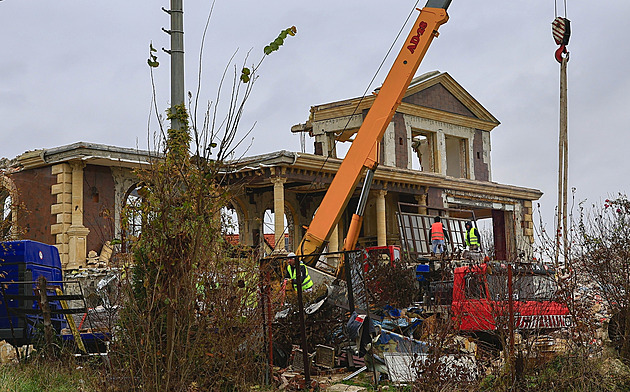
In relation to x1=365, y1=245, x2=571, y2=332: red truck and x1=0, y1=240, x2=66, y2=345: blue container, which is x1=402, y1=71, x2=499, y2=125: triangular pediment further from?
x1=365, y1=245, x2=571, y2=332: red truck

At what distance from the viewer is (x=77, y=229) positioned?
68.1ft

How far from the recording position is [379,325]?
36.1 feet

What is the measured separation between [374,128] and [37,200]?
A: 1058 cm

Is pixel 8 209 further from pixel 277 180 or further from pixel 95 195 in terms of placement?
pixel 277 180

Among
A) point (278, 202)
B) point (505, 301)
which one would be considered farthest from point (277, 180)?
point (505, 301)

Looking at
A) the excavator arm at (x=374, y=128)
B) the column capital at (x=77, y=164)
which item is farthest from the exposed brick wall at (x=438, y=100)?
the column capital at (x=77, y=164)

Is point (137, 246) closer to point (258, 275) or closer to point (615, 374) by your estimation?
point (258, 275)

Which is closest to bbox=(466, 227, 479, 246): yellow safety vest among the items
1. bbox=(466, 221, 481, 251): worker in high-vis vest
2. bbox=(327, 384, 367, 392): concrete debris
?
bbox=(466, 221, 481, 251): worker in high-vis vest

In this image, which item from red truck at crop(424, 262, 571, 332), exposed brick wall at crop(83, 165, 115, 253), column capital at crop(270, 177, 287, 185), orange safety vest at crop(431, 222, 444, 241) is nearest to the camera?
red truck at crop(424, 262, 571, 332)

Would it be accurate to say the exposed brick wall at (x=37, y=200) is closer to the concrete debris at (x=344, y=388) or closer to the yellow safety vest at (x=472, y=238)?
the yellow safety vest at (x=472, y=238)

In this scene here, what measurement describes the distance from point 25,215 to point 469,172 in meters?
18.6

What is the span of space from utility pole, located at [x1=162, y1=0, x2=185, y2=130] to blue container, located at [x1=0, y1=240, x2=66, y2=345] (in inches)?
219

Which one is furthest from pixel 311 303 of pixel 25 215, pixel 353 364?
pixel 25 215

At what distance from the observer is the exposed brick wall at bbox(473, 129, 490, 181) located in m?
32.0
